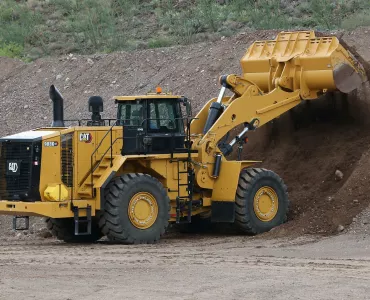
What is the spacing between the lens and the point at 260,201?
73.0 feet

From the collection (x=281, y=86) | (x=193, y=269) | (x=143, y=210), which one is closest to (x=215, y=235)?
(x=143, y=210)

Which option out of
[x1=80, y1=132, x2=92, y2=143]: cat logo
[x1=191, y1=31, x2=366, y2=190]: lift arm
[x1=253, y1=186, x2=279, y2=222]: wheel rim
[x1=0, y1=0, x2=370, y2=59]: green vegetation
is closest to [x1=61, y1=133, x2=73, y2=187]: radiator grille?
[x1=80, y1=132, x2=92, y2=143]: cat logo

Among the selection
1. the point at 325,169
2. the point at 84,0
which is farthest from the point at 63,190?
the point at 84,0

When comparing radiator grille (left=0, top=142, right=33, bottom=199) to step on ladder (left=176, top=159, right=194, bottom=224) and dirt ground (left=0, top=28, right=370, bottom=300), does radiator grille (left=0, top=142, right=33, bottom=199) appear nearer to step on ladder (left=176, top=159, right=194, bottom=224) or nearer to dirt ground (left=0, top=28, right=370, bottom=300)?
dirt ground (left=0, top=28, right=370, bottom=300)

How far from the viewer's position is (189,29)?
37969mm

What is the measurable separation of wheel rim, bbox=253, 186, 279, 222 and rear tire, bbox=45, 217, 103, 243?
3.10 metres

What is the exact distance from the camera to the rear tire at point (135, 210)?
66.4 feet

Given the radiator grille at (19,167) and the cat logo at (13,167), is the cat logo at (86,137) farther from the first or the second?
the cat logo at (13,167)

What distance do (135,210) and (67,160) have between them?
4.96ft

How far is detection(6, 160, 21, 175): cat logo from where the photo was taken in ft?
66.4

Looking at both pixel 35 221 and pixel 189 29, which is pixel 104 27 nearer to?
pixel 189 29

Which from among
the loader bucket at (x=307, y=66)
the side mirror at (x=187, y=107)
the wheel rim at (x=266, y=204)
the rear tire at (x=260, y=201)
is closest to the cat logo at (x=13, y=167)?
the side mirror at (x=187, y=107)

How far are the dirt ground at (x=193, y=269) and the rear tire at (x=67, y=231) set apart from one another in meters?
0.46

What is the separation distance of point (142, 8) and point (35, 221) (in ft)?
61.0
